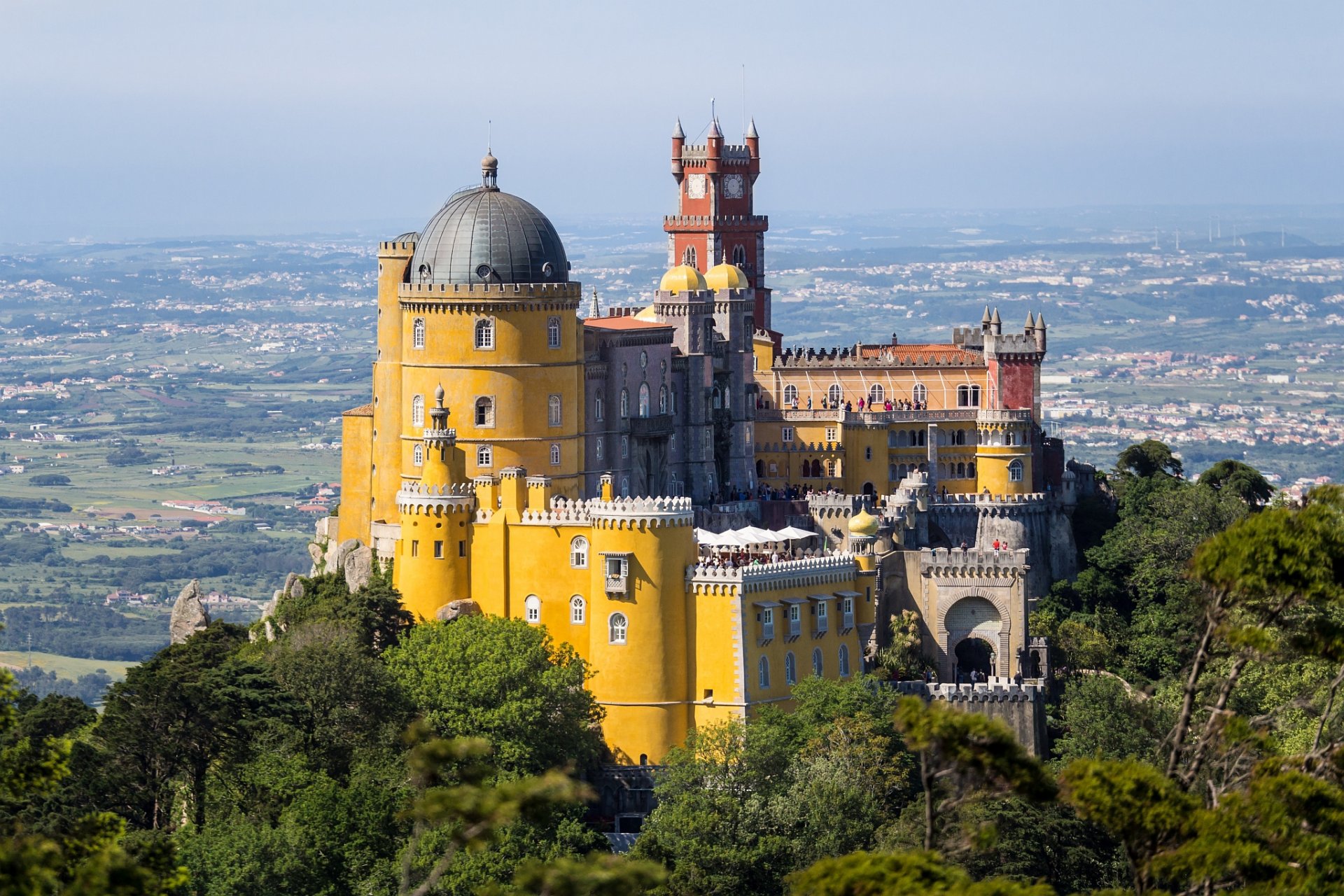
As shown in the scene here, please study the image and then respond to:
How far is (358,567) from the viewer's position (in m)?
109

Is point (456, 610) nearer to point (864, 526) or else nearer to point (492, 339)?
point (492, 339)

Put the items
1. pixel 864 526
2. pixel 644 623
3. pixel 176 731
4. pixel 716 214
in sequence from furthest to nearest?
pixel 716 214 < pixel 864 526 < pixel 644 623 < pixel 176 731

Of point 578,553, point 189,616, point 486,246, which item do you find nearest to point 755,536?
point 578,553

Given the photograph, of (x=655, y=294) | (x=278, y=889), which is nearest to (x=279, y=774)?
(x=278, y=889)

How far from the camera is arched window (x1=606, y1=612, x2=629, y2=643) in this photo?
10056 centimetres

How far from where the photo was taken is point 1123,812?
57.2m

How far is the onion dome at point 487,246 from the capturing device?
4289 inches

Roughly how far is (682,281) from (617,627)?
80.9 ft

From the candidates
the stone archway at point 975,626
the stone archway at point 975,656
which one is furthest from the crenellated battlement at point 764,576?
the stone archway at point 975,656

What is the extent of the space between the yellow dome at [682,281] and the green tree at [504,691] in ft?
82.2

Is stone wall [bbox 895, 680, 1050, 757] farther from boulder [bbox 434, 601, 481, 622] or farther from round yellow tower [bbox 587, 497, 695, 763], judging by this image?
boulder [bbox 434, 601, 481, 622]

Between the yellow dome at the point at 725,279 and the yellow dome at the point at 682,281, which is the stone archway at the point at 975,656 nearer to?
the yellow dome at the point at 682,281

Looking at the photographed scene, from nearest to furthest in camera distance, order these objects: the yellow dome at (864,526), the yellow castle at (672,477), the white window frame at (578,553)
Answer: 1. the yellow castle at (672,477)
2. the white window frame at (578,553)
3. the yellow dome at (864,526)

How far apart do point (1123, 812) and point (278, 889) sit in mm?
38130
